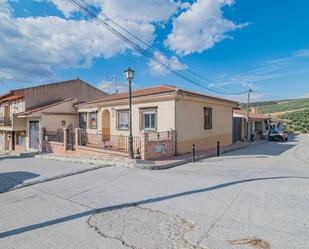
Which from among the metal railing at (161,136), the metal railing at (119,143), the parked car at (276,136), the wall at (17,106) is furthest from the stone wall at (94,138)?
the parked car at (276,136)

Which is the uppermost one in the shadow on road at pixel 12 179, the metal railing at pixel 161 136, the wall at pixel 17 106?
the wall at pixel 17 106

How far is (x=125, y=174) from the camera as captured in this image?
8422 mm

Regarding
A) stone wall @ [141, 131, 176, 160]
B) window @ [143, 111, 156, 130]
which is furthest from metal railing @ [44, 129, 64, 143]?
stone wall @ [141, 131, 176, 160]

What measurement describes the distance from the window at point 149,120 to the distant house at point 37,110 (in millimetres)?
9180

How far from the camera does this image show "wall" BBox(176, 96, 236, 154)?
12938 millimetres

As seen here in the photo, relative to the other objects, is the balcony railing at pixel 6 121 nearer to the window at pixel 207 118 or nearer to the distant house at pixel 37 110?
the distant house at pixel 37 110

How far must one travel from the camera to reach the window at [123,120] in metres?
15.3

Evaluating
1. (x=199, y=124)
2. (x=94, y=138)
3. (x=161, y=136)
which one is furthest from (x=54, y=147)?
(x=199, y=124)

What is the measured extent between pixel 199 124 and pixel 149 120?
351cm

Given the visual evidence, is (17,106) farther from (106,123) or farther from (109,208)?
(109,208)

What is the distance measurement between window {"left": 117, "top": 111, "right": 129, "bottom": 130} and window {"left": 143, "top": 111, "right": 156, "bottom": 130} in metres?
1.86

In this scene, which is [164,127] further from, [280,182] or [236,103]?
[236,103]

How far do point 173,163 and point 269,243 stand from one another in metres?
6.90

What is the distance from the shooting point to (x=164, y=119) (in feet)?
42.2
